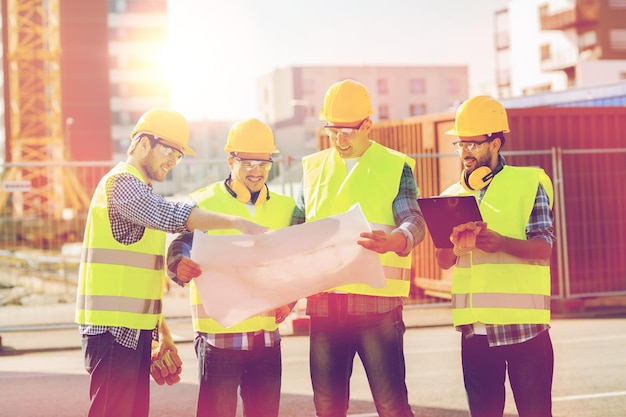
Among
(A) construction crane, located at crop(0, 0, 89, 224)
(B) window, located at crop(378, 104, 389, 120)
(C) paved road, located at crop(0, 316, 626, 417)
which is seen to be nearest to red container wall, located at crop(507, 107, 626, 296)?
(C) paved road, located at crop(0, 316, 626, 417)

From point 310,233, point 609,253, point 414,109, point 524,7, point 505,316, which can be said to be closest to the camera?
point 310,233

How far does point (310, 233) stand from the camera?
4207 mm

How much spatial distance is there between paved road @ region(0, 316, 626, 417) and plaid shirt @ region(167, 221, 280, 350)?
303 centimetres

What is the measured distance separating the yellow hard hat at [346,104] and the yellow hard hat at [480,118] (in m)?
0.46

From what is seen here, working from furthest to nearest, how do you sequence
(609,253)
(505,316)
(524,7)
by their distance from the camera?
(524,7), (609,253), (505,316)

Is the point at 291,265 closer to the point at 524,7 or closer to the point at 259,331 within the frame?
the point at 259,331

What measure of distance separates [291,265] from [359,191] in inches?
21.5

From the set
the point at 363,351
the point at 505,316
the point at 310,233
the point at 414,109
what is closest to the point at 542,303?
the point at 505,316

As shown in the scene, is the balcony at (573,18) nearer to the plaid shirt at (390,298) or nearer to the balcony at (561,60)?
the balcony at (561,60)

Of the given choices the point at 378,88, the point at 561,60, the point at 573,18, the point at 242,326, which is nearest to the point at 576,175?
the point at 242,326

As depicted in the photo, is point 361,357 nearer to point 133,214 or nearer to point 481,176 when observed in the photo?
point 481,176

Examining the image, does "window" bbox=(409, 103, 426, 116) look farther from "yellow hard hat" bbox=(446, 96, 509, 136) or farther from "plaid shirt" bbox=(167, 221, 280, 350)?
"plaid shirt" bbox=(167, 221, 280, 350)

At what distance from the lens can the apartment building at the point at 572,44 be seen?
59969mm

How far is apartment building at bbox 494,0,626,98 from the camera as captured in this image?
59969 millimetres
